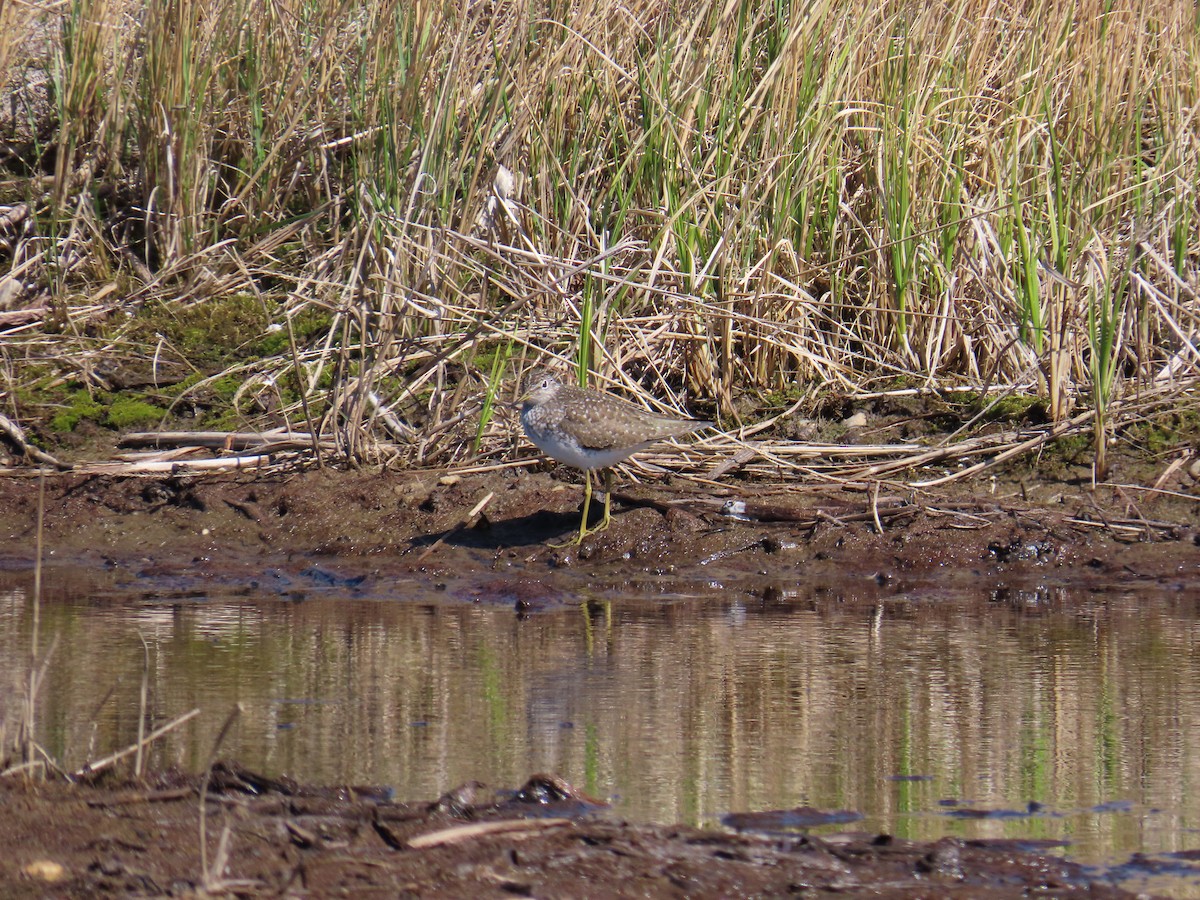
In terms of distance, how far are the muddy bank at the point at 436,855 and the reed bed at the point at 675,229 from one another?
4165 mm

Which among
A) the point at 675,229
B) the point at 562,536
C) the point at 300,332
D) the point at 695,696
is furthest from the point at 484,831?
the point at 300,332

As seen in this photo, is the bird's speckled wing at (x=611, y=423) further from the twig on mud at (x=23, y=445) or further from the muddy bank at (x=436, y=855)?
the muddy bank at (x=436, y=855)

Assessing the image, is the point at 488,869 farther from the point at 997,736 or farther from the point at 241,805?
the point at 997,736

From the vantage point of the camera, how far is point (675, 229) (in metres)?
8.29

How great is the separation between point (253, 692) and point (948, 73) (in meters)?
5.31

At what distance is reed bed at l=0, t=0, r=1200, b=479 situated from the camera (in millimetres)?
8070

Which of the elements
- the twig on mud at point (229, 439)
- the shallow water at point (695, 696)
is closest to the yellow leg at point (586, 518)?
the shallow water at point (695, 696)

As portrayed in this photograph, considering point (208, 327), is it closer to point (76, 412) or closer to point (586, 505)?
point (76, 412)

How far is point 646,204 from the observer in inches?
341

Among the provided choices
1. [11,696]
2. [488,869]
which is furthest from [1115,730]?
[11,696]

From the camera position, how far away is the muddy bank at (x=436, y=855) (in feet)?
10.8

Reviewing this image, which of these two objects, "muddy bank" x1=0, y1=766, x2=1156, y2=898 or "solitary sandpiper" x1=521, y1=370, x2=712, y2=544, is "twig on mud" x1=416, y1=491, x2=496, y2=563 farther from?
"muddy bank" x1=0, y1=766, x2=1156, y2=898

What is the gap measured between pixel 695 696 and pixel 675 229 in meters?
3.77

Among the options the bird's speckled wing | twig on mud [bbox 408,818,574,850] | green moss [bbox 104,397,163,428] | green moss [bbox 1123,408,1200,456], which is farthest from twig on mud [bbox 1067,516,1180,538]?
green moss [bbox 104,397,163,428]
